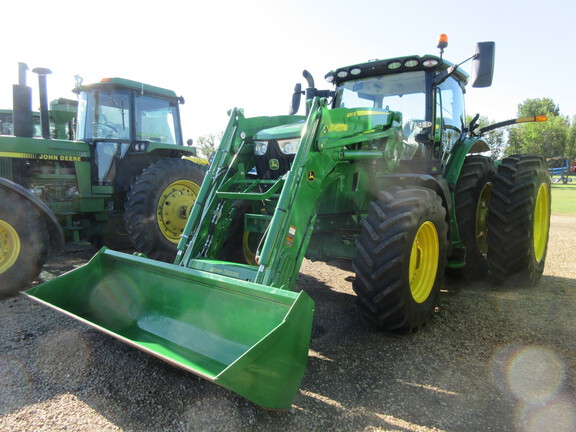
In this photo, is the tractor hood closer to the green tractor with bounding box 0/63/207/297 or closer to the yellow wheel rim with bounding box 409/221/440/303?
the yellow wheel rim with bounding box 409/221/440/303

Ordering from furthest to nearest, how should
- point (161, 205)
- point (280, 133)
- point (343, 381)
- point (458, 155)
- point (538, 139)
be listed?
point (538, 139) → point (161, 205) → point (458, 155) → point (280, 133) → point (343, 381)

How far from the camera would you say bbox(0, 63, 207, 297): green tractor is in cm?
561

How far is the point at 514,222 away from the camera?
4547 mm

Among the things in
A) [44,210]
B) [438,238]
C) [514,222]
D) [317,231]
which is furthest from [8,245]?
[514,222]

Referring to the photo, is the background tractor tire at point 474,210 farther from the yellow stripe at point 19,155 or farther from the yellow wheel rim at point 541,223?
the yellow stripe at point 19,155

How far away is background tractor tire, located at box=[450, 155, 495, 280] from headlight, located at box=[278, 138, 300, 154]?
2.22 meters

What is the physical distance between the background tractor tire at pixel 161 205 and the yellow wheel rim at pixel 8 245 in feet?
4.89

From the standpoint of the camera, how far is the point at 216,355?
2.62 meters

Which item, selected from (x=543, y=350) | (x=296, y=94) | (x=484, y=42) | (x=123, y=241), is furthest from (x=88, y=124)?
(x=543, y=350)

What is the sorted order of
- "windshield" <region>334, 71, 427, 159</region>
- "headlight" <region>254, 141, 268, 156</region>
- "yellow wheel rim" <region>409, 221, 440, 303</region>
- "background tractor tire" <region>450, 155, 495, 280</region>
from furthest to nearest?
"background tractor tire" <region>450, 155, 495, 280</region>, "windshield" <region>334, 71, 427, 159</region>, "headlight" <region>254, 141, 268, 156</region>, "yellow wheel rim" <region>409, 221, 440, 303</region>

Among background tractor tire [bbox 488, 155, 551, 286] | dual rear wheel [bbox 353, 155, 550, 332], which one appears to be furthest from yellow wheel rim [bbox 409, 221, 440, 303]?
background tractor tire [bbox 488, 155, 551, 286]

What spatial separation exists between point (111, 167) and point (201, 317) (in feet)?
13.8

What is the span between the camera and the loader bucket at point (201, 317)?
6.95ft

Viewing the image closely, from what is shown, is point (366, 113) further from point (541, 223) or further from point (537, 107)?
point (537, 107)
